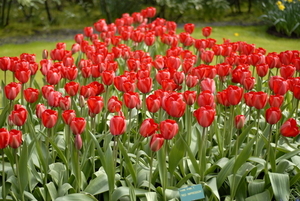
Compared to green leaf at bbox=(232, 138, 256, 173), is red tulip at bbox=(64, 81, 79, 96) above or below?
above

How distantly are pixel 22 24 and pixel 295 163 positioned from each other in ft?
21.5

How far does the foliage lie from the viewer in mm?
7789

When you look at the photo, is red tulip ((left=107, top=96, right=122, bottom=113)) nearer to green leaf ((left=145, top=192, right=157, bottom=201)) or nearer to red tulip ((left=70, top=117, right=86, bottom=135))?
red tulip ((left=70, top=117, right=86, bottom=135))

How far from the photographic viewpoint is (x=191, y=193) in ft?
7.51

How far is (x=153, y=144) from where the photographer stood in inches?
83.5

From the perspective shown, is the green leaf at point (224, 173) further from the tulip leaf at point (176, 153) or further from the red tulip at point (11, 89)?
the red tulip at point (11, 89)

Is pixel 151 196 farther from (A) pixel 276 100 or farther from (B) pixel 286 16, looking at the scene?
(B) pixel 286 16

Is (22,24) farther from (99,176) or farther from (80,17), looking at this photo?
(99,176)

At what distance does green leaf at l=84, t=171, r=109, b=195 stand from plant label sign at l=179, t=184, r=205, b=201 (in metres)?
0.39

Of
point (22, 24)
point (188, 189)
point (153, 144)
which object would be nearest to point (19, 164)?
point (153, 144)

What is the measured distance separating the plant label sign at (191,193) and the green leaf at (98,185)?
1.28 feet

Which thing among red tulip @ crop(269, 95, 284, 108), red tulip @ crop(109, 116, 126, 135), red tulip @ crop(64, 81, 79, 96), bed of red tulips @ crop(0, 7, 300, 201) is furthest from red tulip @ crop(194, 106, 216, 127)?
red tulip @ crop(64, 81, 79, 96)

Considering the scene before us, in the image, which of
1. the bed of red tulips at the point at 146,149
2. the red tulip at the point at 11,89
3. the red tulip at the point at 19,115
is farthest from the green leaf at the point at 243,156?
the red tulip at the point at 11,89

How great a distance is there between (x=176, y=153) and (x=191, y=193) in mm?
235
